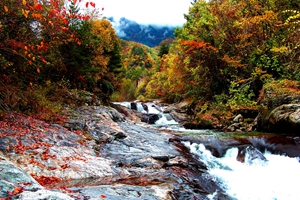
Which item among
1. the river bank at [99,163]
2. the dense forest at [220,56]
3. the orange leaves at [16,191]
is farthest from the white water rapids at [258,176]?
the dense forest at [220,56]

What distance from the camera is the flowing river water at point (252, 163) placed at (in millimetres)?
6844

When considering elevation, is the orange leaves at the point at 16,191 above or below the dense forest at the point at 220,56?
below

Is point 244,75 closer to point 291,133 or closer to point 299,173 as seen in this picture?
point 291,133

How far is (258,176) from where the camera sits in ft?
25.3

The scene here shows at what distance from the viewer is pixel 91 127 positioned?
34.9 ft

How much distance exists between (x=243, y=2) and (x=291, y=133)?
11.1 meters

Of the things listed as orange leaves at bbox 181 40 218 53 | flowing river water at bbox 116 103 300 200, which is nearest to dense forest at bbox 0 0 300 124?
orange leaves at bbox 181 40 218 53

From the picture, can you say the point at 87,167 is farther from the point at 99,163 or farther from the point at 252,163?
the point at 252,163

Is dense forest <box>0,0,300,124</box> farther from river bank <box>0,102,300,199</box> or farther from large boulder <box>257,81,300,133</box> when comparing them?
river bank <box>0,102,300,199</box>

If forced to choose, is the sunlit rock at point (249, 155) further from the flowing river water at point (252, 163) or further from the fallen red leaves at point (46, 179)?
the fallen red leaves at point (46, 179)

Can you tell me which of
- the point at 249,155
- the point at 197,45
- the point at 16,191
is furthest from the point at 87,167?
the point at 197,45

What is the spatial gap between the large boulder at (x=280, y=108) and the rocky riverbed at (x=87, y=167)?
529 centimetres

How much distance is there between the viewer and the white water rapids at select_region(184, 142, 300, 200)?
21.9ft

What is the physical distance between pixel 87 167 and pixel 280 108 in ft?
34.2
